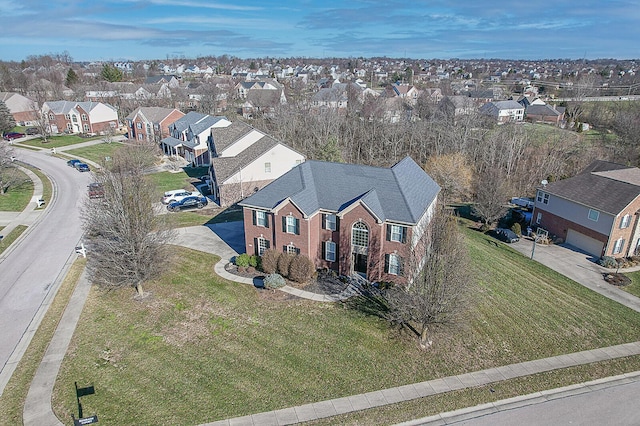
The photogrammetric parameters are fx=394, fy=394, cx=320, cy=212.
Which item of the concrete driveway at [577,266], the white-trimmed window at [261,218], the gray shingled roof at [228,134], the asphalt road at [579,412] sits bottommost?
the asphalt road at [579,412]

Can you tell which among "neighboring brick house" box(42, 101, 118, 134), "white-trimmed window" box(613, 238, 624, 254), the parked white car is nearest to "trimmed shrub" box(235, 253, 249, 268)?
the parked white car

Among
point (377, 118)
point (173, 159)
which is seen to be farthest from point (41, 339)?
point (377, 118)

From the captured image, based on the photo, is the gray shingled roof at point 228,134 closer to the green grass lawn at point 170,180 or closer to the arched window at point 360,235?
the green grass lawn at point 170,180

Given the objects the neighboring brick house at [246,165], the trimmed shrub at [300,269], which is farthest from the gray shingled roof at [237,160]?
the trimmed shrub at [300,269]

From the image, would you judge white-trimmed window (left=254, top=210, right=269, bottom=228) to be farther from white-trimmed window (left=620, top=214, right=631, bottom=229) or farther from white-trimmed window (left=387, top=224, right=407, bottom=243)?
white-trimmed window (left=620, top=214, right=631, bottom=229)

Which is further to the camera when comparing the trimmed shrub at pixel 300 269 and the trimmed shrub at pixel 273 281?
the trimmed shrub at pixel 300 269

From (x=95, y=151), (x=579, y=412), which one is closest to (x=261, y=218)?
(x=579, y=412)

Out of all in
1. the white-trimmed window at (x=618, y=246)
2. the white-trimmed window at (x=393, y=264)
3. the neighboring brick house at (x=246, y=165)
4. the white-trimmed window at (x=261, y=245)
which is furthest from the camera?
the neighboring brick house at (x=246, y=165)

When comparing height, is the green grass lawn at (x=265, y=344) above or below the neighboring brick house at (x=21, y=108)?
below
